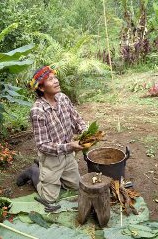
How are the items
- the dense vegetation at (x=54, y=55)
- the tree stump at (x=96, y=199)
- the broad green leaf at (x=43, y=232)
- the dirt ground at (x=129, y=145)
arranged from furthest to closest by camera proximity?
the dense vegetation at (x=54, y=55), the dirt ground at (x=129, y=145), the tree stump at (x=96, y=199), the broad green leaf at (x=43, y=232)

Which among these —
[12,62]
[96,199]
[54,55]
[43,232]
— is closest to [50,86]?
[12,62]

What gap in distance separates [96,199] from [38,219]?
60cm

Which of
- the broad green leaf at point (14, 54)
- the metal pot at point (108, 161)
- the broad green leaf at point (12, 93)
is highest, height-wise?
the broad green leaf at point (14, 54)

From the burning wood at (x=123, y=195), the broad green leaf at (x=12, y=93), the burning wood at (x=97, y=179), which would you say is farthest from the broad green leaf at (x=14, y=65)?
the burning wood at (x=123, y=195)

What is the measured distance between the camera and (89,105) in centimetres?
743

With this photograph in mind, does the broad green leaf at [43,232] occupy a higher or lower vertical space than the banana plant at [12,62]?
lower

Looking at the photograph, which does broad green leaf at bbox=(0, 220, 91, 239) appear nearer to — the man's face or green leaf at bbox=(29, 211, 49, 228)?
green leaf at bbox=(29, 211, 49, 228)

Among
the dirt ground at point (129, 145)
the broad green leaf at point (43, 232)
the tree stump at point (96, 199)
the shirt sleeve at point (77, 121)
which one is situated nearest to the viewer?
the broad green leaf at point (43, 232)

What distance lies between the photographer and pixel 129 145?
5297mm

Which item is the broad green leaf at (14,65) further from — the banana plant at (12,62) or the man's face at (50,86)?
the man's face at (50,86)

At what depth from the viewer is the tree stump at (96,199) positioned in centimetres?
332

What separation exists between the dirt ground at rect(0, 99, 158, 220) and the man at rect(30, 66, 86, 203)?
1.67 feet

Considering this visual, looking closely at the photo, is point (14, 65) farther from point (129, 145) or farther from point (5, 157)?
point (129, 145)

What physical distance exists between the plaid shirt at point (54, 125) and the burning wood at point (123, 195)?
2.08 feet
